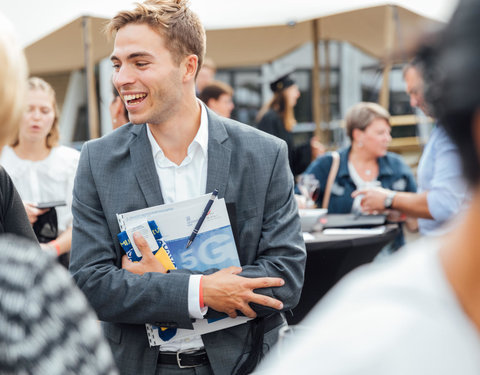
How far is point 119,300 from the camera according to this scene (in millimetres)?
1979

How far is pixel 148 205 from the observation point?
209cm

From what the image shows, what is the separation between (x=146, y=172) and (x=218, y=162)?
243 millimetres

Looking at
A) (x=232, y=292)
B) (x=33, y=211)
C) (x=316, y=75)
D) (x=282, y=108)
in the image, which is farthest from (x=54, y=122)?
(x=316, y=75)

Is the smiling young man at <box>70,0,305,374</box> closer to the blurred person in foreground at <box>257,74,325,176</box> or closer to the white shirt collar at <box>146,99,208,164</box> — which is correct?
the white shirt collar at <box>146,99,208,164</box>

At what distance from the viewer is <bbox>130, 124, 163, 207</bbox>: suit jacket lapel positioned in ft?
6.88

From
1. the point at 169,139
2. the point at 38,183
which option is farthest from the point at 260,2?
the point at 169,139

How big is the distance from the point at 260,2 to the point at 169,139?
7.91 m

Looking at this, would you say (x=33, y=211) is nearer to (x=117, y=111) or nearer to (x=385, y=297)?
(x=117, y=111)

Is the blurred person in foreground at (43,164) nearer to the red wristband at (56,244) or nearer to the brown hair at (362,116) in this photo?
the red wristband at (56,244)

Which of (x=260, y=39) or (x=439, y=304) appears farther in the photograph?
(x=260, y=39)

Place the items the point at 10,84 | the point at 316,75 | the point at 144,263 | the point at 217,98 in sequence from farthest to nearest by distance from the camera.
Answer: the point at 316,75
the point at 217,98
the point at 144,263
the point at 10,84

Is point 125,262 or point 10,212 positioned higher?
point 10,212

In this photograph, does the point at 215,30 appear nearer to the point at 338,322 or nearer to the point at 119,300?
the point at 119,300

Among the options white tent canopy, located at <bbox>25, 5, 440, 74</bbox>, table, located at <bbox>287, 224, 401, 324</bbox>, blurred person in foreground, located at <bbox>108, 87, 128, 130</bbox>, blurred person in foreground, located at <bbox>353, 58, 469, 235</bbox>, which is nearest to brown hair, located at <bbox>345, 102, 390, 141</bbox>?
table, located at <bbox>287, 224, 401, 324</bbox>
